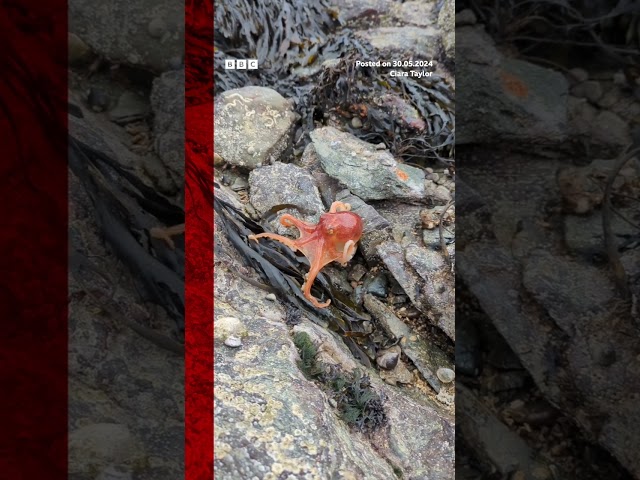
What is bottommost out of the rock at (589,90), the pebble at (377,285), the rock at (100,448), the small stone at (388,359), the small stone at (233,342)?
the rock at (100,448)

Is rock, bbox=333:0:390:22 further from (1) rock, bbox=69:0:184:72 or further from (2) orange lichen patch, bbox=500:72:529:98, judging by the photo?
(2) orange lichen patch, bbox=500:72:529:98

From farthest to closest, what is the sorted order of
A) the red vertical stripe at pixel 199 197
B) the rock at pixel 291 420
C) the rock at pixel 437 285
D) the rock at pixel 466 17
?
the rock at pixel 437 285, the red vertical stripe at pixel 199 197, the rock at pixel 291 420, the rock at pixel 466 17

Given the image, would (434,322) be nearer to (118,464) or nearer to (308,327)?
(308,327)

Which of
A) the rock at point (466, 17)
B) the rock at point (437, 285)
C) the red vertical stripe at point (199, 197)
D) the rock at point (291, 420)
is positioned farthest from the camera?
the rock at point (437, 285)

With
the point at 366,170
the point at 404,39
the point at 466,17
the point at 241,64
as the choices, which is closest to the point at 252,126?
the point at 241,64

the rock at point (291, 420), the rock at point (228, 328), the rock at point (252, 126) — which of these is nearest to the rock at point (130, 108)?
the rock at point (252, 126)

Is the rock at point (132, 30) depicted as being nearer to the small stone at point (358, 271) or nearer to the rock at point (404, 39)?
the rock at point (404, 39)
